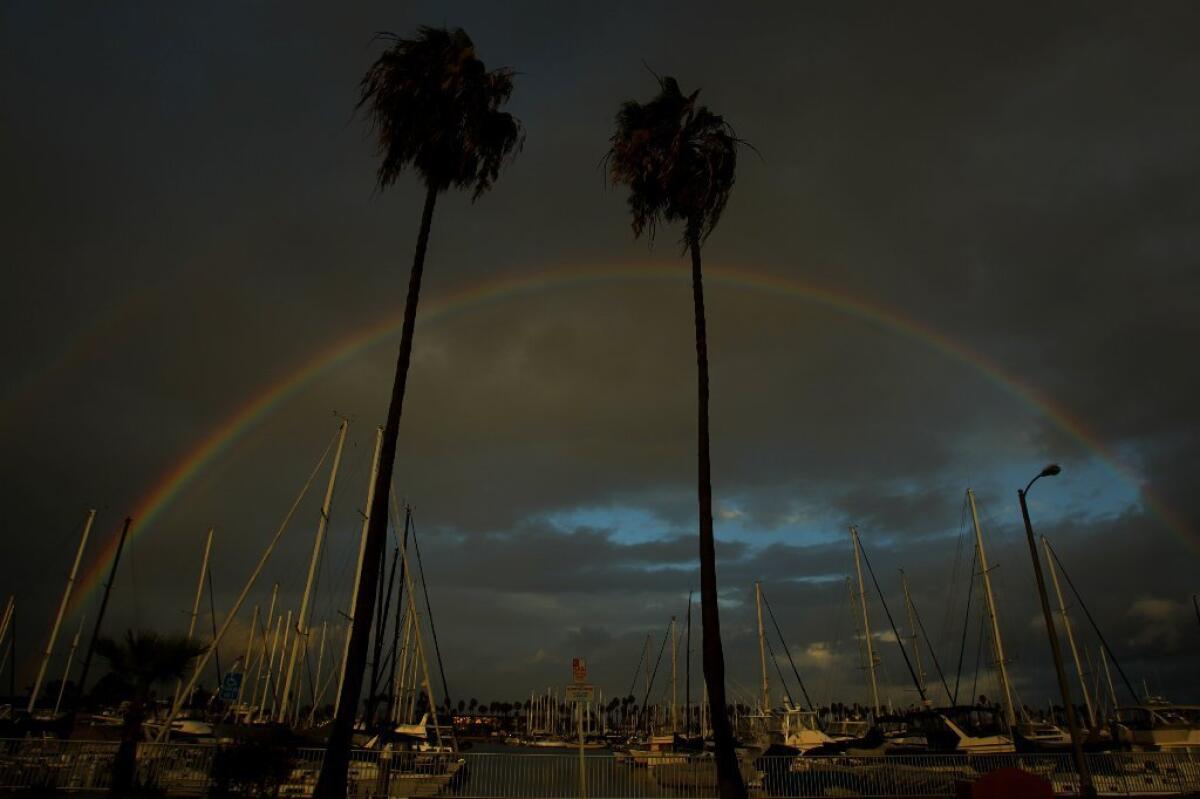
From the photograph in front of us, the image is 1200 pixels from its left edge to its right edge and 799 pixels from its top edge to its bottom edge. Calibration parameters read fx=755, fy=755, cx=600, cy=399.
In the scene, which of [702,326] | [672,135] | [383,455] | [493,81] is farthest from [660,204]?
[383,455]

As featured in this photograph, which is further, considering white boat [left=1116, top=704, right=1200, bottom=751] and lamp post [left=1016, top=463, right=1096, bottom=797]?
white boat [left=1116, top=704, right=1200, bottom=751]

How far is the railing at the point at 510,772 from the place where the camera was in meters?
20.3

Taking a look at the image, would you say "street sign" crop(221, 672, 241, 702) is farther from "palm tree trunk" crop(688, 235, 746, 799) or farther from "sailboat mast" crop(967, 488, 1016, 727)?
"sailboat mast" crop(967, 488, 1016, 727)

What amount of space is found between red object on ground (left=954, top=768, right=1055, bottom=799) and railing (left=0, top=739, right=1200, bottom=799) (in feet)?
30.0

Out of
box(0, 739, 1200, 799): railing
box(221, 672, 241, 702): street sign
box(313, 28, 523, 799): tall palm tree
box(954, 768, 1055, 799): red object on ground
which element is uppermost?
box(313, 28, 523, 799): tall palm tree

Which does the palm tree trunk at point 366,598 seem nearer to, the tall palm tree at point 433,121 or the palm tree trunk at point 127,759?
the tall palm tree at point 433,121

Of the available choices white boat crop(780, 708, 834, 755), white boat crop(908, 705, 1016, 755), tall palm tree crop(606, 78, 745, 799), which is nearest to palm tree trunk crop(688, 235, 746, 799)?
tall palm tree crop(606, 78, 745, 799)

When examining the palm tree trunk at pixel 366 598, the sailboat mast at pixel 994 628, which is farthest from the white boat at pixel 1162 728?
the palm tree trunk at pixel 366 598

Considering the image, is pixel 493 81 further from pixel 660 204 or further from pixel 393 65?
pixel 660 204

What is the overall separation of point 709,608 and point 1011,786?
7.98m

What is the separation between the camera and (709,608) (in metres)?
18.2

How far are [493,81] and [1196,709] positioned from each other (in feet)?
152

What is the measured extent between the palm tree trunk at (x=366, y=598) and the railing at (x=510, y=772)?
204 inches

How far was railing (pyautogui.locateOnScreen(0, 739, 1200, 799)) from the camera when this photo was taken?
20.3 metres
